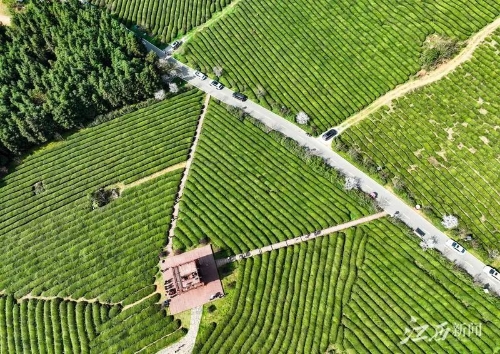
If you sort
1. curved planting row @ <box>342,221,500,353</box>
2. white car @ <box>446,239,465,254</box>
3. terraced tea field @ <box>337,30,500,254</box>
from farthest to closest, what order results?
terraced tea field @ <box>337,30,500,254</box> < white car @ <box>446,239,465,254</box> < curved planting row @ <box>342,221,500,353</box>

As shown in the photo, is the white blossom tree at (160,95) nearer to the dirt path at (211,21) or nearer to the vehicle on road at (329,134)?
the dirt path at (211,21)

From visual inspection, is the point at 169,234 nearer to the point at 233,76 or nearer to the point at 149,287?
the point at 149,287

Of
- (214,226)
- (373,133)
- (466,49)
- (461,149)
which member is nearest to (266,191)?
(214,226)

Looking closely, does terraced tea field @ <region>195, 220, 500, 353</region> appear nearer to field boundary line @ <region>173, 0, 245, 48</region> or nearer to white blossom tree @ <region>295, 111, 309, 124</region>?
white blossom tree @ <region>295, 111, 309, 124</region>

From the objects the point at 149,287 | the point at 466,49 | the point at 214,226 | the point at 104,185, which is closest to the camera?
the point at 149,287

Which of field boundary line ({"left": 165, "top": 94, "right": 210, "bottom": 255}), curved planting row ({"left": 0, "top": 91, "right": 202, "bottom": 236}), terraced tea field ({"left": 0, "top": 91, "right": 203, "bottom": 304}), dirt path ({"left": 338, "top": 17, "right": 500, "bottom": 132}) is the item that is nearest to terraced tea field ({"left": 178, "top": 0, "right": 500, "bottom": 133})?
dirt path ({"left": 338, "top": 17, "right": 500, "bottom": 132})

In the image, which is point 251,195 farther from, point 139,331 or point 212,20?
point 212,20

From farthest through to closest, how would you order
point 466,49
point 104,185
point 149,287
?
1. point 466,49
2. point 104,185
3. point 149,287

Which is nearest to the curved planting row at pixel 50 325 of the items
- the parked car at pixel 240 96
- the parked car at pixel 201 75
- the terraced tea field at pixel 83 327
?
the terraced tea field at pixel 83 327
